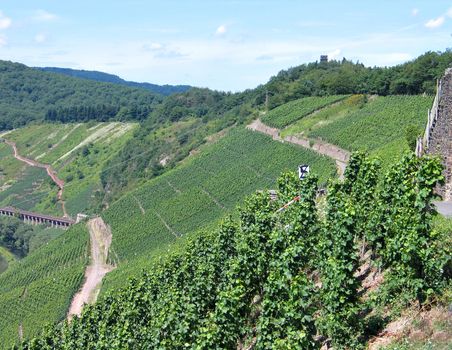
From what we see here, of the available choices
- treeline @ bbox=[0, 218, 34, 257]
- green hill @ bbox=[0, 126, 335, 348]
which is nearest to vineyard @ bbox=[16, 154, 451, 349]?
green hill @ bbox=[0, 126, 335, 348]

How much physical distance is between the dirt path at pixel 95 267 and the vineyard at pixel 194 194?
65.0 inches

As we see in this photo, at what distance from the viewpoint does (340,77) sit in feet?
312

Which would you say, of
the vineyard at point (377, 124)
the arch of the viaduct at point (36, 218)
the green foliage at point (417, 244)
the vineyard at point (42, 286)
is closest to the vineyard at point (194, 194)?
the vineyard at point (377, 124)

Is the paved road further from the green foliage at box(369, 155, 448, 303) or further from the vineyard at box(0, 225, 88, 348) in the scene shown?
the vineyard at box(0, 225, 88, 348)

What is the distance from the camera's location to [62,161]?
518 ft

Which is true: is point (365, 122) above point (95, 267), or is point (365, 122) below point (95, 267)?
above

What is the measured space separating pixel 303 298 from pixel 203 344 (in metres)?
3.82

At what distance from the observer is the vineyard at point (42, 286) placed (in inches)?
2264

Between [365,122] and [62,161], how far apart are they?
108425mm

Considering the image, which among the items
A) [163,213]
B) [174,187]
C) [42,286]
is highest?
[174,187]

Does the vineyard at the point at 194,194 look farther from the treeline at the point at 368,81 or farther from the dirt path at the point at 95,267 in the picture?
the treeline at the point at 368,81

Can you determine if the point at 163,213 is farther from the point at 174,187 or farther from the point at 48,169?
the point at 48,169

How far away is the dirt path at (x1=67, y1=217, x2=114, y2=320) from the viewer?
58412 mm

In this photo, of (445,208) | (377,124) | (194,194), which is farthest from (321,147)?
(445,208)
